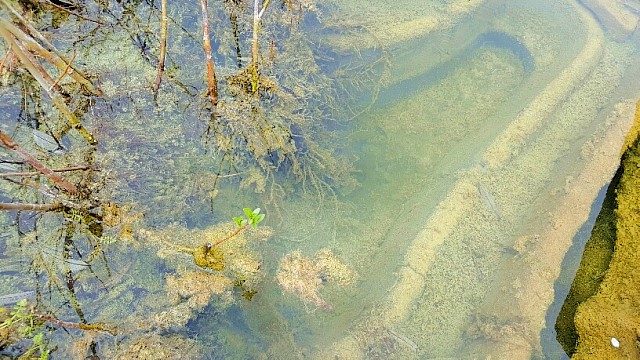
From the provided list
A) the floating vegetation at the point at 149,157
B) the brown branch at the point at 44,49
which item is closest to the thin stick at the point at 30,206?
the floating vegetation at the point at 149,157

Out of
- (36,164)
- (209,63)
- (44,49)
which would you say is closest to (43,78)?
(44,49)

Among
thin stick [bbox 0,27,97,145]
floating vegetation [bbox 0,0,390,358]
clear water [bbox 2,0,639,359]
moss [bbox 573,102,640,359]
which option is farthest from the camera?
clear water [bbox 2,0,639,359]

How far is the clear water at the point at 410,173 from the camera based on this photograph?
2.15 m

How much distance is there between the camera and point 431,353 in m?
2.14

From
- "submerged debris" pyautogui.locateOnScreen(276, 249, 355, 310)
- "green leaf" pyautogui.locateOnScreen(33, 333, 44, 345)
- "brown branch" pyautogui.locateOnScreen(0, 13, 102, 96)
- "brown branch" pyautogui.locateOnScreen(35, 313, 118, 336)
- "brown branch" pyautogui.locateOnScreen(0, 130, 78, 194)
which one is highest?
"brown branch" pyautogui.locateOnScreen(0, 13, 102, 96)

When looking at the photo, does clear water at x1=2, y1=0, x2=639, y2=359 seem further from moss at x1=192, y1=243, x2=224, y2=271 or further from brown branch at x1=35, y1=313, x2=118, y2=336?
moss at x1=192, y1=243, x2=224, y2=271

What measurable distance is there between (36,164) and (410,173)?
2.01 meters

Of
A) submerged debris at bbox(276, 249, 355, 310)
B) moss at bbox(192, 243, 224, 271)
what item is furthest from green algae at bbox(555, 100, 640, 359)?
moss at bbox(192, 243, 224, 271)

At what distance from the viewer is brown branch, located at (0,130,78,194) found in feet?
6.24

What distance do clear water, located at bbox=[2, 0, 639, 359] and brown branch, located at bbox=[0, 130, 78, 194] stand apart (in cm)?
24

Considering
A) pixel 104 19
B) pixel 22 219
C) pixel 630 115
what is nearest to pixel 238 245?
pixel 22 219

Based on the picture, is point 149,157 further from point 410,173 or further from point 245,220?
point 410,173

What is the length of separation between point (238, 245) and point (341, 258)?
0.55 metres

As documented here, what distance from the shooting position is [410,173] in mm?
2879
